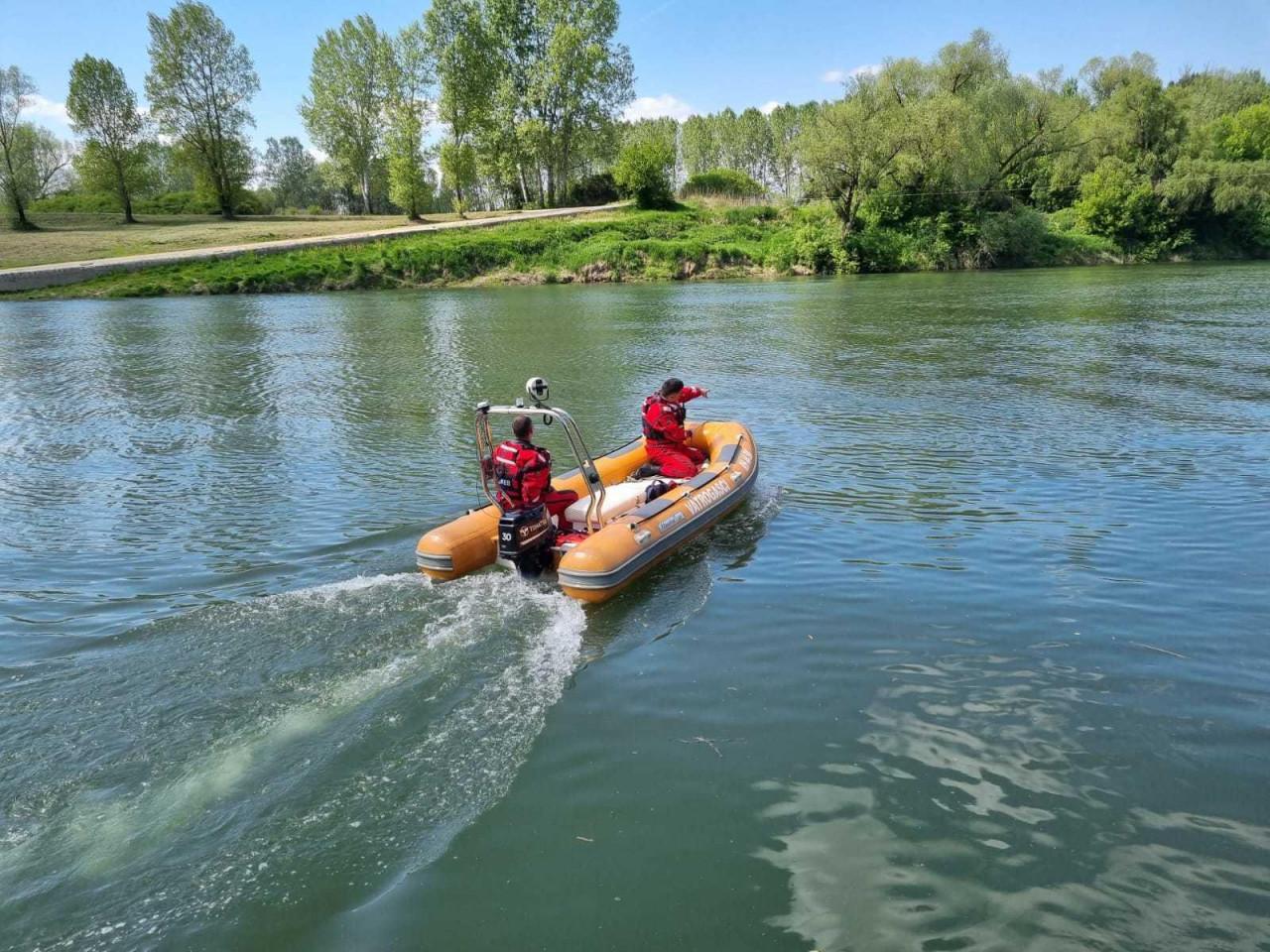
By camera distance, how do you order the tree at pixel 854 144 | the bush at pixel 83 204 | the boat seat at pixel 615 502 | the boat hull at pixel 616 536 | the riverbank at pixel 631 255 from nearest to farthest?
the boat hull at pixel 616 536, the boat seat at pixel 615 502, the riverbank at pixel 631 255, the tree at pixel 854 144, the bush at pixel 83 204

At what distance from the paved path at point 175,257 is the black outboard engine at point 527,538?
137 feet

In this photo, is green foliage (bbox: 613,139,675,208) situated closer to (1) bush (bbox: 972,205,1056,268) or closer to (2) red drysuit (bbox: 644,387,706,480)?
(1) bush (bbox: 972,205,1056,268)

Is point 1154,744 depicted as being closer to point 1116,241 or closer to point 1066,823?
point 1066,823

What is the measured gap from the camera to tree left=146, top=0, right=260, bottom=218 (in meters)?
55.5

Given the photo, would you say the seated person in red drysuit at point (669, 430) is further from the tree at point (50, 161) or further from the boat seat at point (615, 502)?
the tree at point (50, 161)

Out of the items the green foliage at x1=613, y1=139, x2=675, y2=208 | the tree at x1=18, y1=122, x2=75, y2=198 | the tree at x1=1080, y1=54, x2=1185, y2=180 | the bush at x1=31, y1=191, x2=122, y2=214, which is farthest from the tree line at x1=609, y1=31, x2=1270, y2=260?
the tree at x1=18, y1=122, x2=75, y2=198

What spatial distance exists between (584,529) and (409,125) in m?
54.4

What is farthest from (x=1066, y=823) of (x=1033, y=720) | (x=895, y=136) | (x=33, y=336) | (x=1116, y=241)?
(x=1116, y=241)

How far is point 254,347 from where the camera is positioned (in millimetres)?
24172

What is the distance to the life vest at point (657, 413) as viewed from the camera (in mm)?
10062

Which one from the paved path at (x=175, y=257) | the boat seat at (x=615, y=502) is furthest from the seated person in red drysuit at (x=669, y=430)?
the paved path at (x=175, y=257)

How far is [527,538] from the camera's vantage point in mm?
7625

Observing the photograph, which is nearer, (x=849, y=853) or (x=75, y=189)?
(x=849, y=853)

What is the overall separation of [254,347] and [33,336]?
790 centimetres
